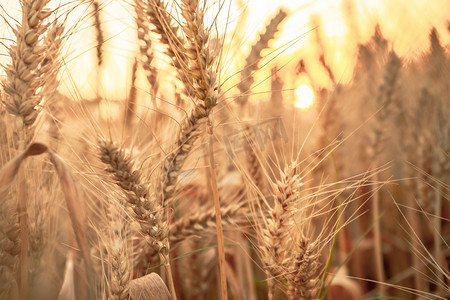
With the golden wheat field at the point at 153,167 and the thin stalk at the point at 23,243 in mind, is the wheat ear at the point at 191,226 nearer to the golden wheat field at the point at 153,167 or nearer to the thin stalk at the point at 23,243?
the golden wheat field at the point at 153,167

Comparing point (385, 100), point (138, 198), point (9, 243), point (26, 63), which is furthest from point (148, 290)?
point (385, 100)

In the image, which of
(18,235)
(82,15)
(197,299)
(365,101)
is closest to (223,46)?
(82,15)

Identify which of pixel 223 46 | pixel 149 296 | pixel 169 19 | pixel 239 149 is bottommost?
pixel 149 296

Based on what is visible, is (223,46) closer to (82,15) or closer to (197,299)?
(82,15)

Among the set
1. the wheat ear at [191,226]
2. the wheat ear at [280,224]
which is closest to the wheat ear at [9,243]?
the wheat ear at [191,226]

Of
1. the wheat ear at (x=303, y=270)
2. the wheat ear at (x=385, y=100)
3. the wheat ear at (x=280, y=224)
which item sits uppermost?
the wheat ear at (x=385, y=100)

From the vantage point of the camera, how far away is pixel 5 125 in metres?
1.15

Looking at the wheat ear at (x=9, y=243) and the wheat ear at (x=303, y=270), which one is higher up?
the wheat ear at (x=9, y=243)

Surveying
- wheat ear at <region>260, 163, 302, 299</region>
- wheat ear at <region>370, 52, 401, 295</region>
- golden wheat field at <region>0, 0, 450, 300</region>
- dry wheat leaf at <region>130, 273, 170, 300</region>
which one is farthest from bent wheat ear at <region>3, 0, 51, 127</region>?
wheat ear at <region>370, 52, 401, 295</region>

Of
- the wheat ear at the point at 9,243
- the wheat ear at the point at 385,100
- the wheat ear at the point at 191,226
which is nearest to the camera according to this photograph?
the wheat ear at the point at 9,243

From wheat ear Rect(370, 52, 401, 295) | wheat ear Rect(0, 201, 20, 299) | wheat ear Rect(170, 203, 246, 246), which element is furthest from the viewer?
wheat ear Rect(370, 52, 401, 295)

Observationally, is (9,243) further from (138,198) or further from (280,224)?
(280,224)

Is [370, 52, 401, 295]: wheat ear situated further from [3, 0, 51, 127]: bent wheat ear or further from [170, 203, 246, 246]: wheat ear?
[3, 0, 51, 127]: bent wheat ear

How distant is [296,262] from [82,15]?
0.84m
